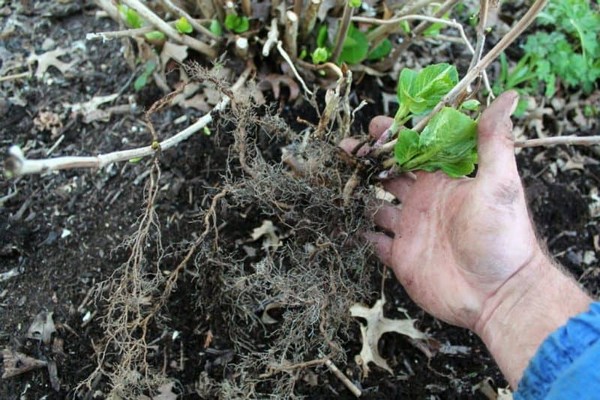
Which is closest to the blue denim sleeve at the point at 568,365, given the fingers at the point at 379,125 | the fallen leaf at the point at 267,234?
the fingers at the point at 379,125

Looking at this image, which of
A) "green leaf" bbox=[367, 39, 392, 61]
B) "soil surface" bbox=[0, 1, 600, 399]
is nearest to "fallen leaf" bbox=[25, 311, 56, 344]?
"soil surface" bbox=[0, 1, 600, 399]

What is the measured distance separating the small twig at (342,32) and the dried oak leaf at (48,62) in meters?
1.10

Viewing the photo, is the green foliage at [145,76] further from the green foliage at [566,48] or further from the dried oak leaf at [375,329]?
the green foliage at [566,48]

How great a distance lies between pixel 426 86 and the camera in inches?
62.1

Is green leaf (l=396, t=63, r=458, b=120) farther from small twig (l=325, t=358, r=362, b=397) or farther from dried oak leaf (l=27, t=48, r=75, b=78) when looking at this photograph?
dried oak leaf (l=27, t=48, r=75, b=78)

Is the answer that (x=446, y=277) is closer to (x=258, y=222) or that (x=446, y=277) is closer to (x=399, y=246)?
(x=399, y=246)

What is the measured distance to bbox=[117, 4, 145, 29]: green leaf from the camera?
2.03 metres

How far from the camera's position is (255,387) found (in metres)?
1.85

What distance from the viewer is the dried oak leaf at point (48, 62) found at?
7.67ft

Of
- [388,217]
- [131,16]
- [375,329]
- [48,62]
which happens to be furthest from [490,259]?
[48,62]

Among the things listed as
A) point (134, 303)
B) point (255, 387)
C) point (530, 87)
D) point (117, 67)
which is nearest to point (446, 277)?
point (255, 387)

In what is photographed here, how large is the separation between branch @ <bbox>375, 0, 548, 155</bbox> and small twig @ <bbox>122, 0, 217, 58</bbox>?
79 centimetres

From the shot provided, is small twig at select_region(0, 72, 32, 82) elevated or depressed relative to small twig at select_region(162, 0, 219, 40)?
depressed

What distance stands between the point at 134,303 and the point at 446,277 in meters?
0.90
